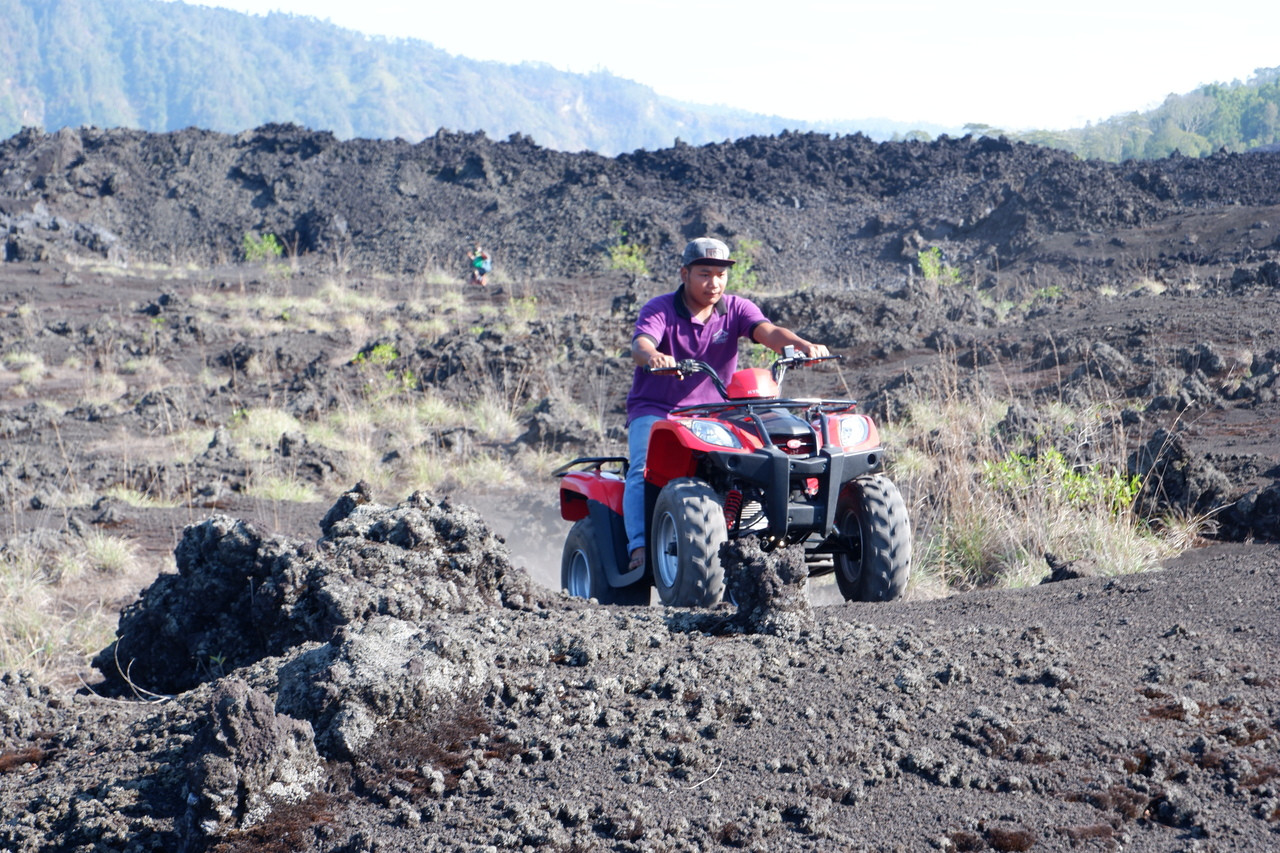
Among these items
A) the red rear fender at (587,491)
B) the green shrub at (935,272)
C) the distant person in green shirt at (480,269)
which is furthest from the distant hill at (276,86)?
the red rear fender at (587,491)

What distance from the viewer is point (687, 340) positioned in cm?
537

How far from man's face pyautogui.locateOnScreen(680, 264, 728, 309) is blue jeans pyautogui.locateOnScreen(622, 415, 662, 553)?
64cm

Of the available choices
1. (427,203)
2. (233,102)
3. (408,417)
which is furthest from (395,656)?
(233,102)

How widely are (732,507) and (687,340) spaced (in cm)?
93

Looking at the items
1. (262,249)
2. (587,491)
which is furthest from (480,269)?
(587,491)

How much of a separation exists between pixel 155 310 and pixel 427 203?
1554 cm

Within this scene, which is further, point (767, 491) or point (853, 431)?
point (853, 431)

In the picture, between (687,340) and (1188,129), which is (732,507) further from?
(1188,129)

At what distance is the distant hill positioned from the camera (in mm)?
111562

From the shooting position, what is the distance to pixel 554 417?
35.8 ft

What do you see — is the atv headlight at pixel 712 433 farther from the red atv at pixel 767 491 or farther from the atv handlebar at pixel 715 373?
the atv handlebar at pixel 715 373

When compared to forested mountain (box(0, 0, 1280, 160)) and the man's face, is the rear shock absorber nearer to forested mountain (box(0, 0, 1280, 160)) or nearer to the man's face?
the man's face

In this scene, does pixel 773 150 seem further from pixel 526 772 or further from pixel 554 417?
pixel 526 772

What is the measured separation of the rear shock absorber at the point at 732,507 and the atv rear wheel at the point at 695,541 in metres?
0.23
